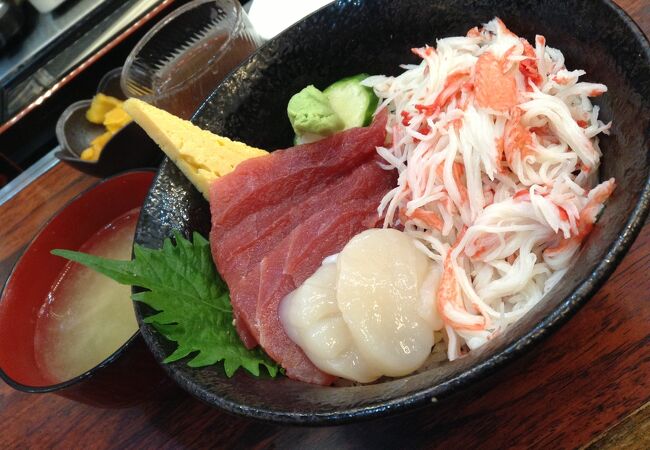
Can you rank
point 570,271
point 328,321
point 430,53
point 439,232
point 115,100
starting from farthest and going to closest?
point 115,100
point 430,53
point 439,232
point 328,321
point 570,271

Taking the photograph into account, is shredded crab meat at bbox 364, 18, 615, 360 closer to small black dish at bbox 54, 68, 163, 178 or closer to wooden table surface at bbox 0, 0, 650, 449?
wooden table surface at bbox 0, 0, 650, 449

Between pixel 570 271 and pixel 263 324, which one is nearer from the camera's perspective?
pixel 570 271

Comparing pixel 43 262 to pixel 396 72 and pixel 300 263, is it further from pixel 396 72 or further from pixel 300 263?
pixel 396 72

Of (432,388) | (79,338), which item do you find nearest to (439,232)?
(432,388)

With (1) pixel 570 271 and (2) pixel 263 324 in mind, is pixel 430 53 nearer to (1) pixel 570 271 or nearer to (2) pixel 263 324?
(1) pixel 570 271

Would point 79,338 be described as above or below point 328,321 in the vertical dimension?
below

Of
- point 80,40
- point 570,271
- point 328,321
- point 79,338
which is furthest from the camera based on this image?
point 80,40
